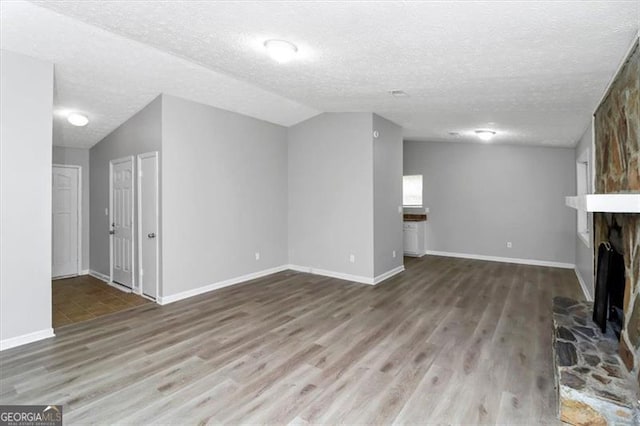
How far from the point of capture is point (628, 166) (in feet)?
8.09

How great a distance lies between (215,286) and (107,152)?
280 centimetres

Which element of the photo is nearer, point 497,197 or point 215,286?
point 215,286

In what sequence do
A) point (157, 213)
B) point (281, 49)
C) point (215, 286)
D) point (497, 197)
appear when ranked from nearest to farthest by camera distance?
point (281, 49), point (157, 213), point (215, 286), point (497, 197)

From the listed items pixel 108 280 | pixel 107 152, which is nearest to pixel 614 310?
pixel 108 280

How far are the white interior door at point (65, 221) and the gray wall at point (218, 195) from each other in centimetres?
274

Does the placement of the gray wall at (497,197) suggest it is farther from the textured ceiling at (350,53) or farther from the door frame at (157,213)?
the door frame at (157,213)

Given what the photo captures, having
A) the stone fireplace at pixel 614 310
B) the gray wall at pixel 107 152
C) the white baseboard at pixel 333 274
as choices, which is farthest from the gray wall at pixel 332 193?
the stone fireplace at pixel 614 310

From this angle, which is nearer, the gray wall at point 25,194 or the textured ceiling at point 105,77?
the textured ceiling at point 105,77

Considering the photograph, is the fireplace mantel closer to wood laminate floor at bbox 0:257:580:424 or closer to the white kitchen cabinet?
wood laminate floor at bbox 0:257:580:424

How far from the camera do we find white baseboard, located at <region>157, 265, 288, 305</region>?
446 centimetres

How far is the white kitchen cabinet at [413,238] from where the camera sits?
7863 mm

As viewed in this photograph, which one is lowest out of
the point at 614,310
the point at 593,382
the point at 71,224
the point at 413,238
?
the point at 593,382

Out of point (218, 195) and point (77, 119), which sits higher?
point (77, 119)

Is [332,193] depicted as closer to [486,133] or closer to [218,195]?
[218,195]
